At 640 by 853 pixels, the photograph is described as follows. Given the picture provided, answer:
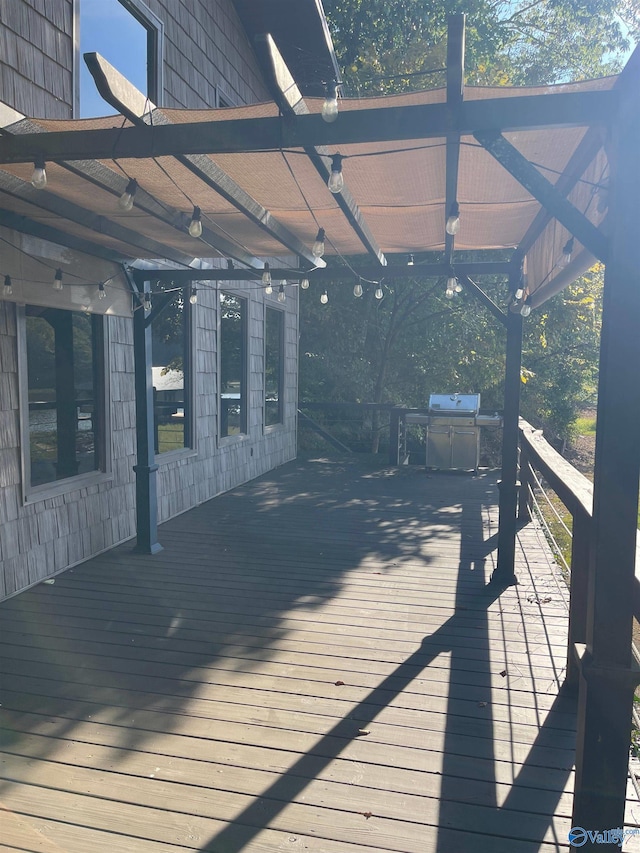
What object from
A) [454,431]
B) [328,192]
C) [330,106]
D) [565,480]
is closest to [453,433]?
[454,431]

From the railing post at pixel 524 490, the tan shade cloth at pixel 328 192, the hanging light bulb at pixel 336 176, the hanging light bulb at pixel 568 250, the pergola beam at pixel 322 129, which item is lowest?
the railing post at pixel 524 490

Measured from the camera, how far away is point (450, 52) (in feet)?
7.00

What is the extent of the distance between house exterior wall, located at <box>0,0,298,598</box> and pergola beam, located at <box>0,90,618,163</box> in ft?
5.52

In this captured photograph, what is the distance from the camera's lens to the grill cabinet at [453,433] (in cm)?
910

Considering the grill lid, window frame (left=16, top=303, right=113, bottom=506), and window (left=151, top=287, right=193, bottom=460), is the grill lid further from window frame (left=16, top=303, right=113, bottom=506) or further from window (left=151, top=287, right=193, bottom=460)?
window frame (left=16, top=303, right=113, bottom=506)

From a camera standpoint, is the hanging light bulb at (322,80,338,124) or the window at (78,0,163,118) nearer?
the hanging light bulb at (322,80,338,124)

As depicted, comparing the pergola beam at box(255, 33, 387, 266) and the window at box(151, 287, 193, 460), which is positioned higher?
the pergola beam at box(255, 33, 387, 266)

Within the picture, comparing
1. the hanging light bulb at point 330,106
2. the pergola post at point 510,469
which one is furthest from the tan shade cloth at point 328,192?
the pergola post at point 510,469

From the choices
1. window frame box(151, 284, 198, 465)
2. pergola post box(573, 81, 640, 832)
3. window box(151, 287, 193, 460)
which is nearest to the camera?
pergola post box(573, 81, 640, 832)

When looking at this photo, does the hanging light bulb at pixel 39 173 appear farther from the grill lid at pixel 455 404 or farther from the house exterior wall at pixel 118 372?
the grill lid at pixel 455 404

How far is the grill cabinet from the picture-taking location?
9.10 metres

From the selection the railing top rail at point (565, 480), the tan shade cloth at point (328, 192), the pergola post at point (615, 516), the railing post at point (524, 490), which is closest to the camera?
the pergola post at point (615, 516)

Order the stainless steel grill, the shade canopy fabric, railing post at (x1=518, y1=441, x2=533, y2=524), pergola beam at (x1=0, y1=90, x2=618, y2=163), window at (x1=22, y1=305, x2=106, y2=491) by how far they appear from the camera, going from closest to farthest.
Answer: pergola beam at (x1=0, y1=90, x2=618, y2=163), the shade canopy fabric, window at (x1=22, y1=305, x2=106, y2=491), railing post at (x1=518, y1=441, x2=533, y2=524), the stainless steel grill

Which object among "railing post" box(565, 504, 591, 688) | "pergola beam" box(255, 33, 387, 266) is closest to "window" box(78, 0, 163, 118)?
"pergola beam" box(255, 33, 387, 266)
